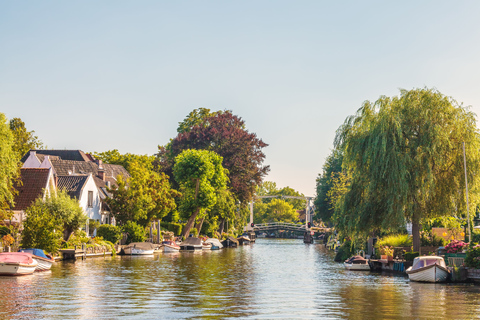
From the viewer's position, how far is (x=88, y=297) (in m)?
27.4

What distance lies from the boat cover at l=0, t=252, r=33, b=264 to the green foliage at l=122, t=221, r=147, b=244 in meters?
29.3

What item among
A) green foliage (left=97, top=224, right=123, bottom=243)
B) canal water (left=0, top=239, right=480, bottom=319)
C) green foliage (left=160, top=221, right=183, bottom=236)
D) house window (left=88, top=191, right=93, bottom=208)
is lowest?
canal water (left=0, top=239, right=480, bottom=319)

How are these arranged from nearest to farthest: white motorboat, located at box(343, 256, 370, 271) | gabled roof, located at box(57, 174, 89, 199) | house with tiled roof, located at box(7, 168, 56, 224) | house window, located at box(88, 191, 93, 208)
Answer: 1. white motorboat, located at box(343, 256, 370, 271)
2. house with tiled roof, located at box(7, 168, 56, 224)
3. gabled roof, located at box(57, 174, 89, 199)
4. house window, located at box(88, 191, 93, 208)

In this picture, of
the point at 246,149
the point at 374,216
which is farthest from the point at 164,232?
the point at 374,216

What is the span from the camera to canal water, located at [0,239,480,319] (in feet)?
75.2

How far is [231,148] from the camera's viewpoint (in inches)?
3428

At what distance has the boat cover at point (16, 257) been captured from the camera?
1425 inches

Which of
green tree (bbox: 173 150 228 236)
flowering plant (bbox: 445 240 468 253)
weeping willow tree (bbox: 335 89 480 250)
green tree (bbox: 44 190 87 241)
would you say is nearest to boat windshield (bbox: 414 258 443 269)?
flowering plant (bbox: 445 240 468 253)

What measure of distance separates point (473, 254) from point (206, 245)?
50950 mm

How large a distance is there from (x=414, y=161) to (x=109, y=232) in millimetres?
34593

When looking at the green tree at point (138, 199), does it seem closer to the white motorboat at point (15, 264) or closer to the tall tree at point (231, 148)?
the tall tree at point (231, 148)

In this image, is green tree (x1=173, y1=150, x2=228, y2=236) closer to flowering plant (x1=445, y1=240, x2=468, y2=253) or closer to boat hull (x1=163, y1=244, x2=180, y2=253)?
boat hull (x1=163, y1=244, x2=180, y2=253)

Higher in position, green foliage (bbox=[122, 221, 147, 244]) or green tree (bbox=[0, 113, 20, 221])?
green tree (bbox=[0, 113, 20, 221])

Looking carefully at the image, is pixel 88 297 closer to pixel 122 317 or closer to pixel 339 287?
pixel 122 317
